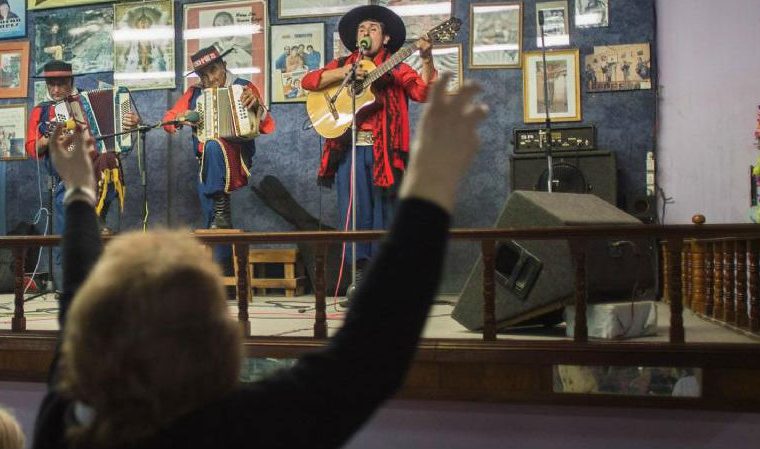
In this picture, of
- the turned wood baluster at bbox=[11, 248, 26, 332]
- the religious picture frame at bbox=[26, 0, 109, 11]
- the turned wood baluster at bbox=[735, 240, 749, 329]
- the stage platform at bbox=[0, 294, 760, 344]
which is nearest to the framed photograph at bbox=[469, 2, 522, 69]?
the stage platform at bbox=[0, 294, 760, 344]

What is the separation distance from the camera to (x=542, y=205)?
2.99 meters

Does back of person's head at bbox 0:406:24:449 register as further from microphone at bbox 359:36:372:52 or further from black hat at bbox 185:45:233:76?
black hat at bbox 185:45:233:76

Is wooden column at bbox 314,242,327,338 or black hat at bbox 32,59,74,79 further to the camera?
black hat at bbox 32,59,74,79

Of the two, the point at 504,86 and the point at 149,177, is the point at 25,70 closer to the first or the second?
the point at 149,177

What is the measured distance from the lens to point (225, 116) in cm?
550

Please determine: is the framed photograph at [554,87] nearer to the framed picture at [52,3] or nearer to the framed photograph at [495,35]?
the framed photograph at [495,35]

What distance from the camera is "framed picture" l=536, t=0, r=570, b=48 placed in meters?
5.72

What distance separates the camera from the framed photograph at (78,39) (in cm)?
→ 668

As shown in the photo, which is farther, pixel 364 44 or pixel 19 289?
pixel 364 44

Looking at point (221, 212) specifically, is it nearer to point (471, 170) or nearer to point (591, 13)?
point (471, 170)

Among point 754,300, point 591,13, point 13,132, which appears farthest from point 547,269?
point 13,132

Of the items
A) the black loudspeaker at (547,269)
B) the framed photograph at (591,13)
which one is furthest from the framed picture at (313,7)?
the black loudspeaker at (547,269)

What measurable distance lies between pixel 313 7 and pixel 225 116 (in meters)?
1.42

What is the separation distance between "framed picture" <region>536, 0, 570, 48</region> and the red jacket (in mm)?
1454
